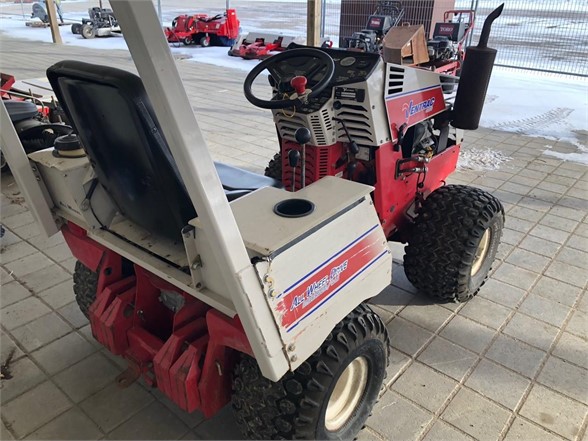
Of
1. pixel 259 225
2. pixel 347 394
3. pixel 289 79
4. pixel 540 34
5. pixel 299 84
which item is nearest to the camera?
pixel 259 225

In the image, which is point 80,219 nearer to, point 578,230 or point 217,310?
point 217,310

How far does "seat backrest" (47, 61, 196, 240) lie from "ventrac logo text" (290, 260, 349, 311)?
450 millimetres

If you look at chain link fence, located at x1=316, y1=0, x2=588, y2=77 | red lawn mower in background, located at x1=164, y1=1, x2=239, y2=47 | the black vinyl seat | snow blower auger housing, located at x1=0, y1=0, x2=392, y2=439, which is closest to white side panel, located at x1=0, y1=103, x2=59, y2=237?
snow blower auger housing, located at x1=0, y1=0, x2=392, y2=439

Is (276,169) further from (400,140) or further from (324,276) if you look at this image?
(324,276)

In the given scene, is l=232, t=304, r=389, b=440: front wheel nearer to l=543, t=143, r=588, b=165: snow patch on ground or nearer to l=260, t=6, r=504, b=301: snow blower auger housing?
l=260, t=6, r=504, b=301: snow blower auger housing

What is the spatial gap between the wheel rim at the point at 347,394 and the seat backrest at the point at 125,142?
755 mm

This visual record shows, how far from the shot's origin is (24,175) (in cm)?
184

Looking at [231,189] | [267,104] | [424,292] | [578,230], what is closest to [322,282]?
[231,189]

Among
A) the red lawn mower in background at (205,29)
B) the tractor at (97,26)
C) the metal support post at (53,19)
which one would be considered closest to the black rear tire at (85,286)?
the red lawn mower in background at (205,29)

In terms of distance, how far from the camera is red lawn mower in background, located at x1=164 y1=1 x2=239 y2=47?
11.6m

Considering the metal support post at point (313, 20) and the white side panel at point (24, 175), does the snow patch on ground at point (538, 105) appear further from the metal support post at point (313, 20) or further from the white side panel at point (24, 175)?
the white side panel at point (24, 175)

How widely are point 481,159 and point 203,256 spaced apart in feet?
13.0

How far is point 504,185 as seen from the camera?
4.12 meters

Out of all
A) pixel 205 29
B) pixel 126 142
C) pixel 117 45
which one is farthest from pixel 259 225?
pixel 117 45
